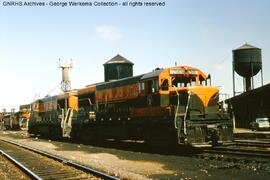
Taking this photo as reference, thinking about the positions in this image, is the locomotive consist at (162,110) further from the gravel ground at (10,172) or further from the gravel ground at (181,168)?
the gravel ground at (10,172)

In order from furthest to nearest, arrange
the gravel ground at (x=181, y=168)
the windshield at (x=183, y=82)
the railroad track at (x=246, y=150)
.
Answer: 1. the windshield at (x=183, y=82)
2. the railroad track at (x=246, y=150)
3. the gravel ground at (x=181, y=168)

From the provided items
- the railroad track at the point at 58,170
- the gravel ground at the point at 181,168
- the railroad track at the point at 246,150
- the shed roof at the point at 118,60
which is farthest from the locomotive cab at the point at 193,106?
the shed roof at the point at 118,60

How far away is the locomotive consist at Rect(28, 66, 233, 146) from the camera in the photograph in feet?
47.8

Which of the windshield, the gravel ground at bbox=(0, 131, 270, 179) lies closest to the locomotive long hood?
the windshield

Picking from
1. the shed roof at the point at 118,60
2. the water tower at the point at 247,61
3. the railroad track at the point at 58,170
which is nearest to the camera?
the railroad track at the point at 58,170

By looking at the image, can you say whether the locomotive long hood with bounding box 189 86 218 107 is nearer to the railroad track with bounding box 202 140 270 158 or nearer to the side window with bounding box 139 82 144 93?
the railroad track with bounding box 202 140 270 158

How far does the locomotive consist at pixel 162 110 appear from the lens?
47.8ft

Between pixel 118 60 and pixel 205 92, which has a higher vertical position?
pixel 118 60

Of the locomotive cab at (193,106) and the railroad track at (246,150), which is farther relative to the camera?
the locomotive cab at (193,106)

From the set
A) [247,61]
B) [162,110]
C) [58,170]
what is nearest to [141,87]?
[162,110]

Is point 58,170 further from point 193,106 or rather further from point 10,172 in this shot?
point 193,106

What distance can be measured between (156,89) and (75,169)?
588cm

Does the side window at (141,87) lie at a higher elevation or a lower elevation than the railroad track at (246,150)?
higher

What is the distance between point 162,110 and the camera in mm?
15492
